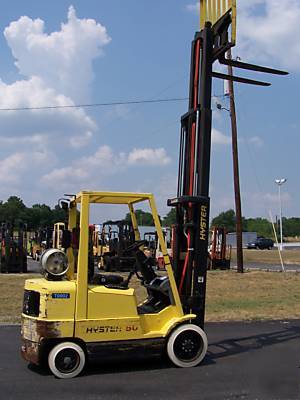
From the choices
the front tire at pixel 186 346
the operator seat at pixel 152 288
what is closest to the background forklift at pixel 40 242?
the operator seat at pixel 152 288

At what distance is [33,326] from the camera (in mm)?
7340

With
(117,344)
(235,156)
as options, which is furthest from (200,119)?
(235,156)

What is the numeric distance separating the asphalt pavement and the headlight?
1.32 metres

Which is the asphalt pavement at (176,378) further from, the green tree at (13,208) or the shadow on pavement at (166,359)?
the green tree at (13,208)

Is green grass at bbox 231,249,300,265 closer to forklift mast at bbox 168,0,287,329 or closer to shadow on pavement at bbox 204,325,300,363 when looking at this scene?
shadow on pavement at bbox 204,325,300,363

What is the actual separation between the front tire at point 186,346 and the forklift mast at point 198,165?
38 cm

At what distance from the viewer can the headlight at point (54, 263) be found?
25.4ft

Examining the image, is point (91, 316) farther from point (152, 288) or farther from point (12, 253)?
point (12, 253)

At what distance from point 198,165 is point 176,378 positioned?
3276mm

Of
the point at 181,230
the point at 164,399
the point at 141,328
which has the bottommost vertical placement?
the point at 164,399

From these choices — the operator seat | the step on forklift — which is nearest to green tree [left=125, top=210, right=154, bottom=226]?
the step on forklift

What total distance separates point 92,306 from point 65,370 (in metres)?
0.88

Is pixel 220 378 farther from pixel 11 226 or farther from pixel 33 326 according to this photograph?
pixel 11 226

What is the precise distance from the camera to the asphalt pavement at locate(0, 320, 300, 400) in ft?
21.4
